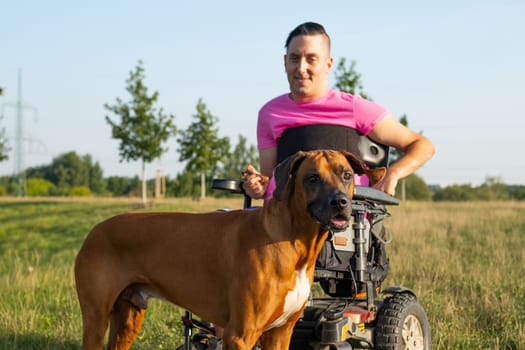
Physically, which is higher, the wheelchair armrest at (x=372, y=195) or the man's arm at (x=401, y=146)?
the man's arm at (x=401, y=146)

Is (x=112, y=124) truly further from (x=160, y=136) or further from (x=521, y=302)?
(x=521, y=302)

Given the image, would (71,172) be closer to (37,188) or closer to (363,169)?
(37,188)

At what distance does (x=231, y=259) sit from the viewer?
11.1 ft

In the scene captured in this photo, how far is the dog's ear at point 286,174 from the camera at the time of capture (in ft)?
10.5

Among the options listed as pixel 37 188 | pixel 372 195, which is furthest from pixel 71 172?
pixel 372 195

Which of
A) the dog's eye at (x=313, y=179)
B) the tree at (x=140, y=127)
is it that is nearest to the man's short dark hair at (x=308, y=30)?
the dog's eye at (x=313, y=179)

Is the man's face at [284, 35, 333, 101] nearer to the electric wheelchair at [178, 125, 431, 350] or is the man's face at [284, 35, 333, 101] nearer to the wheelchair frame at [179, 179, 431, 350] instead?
the electric wheelchair at [178, 125, 431, 350]

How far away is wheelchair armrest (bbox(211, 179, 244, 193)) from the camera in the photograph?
4095 millimetres

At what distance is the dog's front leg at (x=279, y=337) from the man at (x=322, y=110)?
0.86 m

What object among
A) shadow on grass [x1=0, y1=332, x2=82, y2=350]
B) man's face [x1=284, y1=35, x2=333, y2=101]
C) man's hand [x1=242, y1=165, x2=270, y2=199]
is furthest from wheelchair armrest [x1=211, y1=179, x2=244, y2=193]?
shadow on grass [x1=0, y1=332, x2=82, y2=350]

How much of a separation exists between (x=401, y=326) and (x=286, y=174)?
5.08 ft

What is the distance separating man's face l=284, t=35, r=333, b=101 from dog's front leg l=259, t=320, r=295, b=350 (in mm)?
1513

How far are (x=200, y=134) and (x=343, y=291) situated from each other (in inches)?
1478

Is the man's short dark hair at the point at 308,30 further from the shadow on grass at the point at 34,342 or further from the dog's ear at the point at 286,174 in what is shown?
the shadow on grass at the point at 34,342
